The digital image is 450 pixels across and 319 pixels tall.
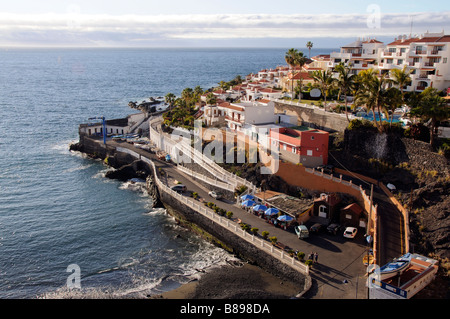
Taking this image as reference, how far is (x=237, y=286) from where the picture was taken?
3425cm

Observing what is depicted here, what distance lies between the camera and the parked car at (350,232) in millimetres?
38250

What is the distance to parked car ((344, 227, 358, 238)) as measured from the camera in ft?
125

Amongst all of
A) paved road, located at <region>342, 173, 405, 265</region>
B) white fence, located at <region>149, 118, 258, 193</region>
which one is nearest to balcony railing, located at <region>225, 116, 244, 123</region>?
white fence, located at <region>149, 118, 258, 193</region>

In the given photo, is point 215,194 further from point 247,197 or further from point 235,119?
point 235,119

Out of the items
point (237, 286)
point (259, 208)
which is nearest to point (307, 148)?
point (259, 208)

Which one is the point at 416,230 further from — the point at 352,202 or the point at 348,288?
the point at 348,288

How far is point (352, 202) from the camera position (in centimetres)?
4291

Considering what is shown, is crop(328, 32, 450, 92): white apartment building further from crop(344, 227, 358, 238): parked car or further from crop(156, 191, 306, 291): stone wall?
crop(156, 191, 306, 291): stone wall

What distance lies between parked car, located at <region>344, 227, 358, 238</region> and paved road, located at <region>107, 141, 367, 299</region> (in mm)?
541

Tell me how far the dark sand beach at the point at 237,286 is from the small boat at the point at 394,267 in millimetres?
7014

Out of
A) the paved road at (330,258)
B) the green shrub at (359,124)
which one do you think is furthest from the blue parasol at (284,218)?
the green shrub at (359,124)

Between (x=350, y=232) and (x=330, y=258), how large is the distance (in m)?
4.98

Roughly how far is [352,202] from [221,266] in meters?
15.8
